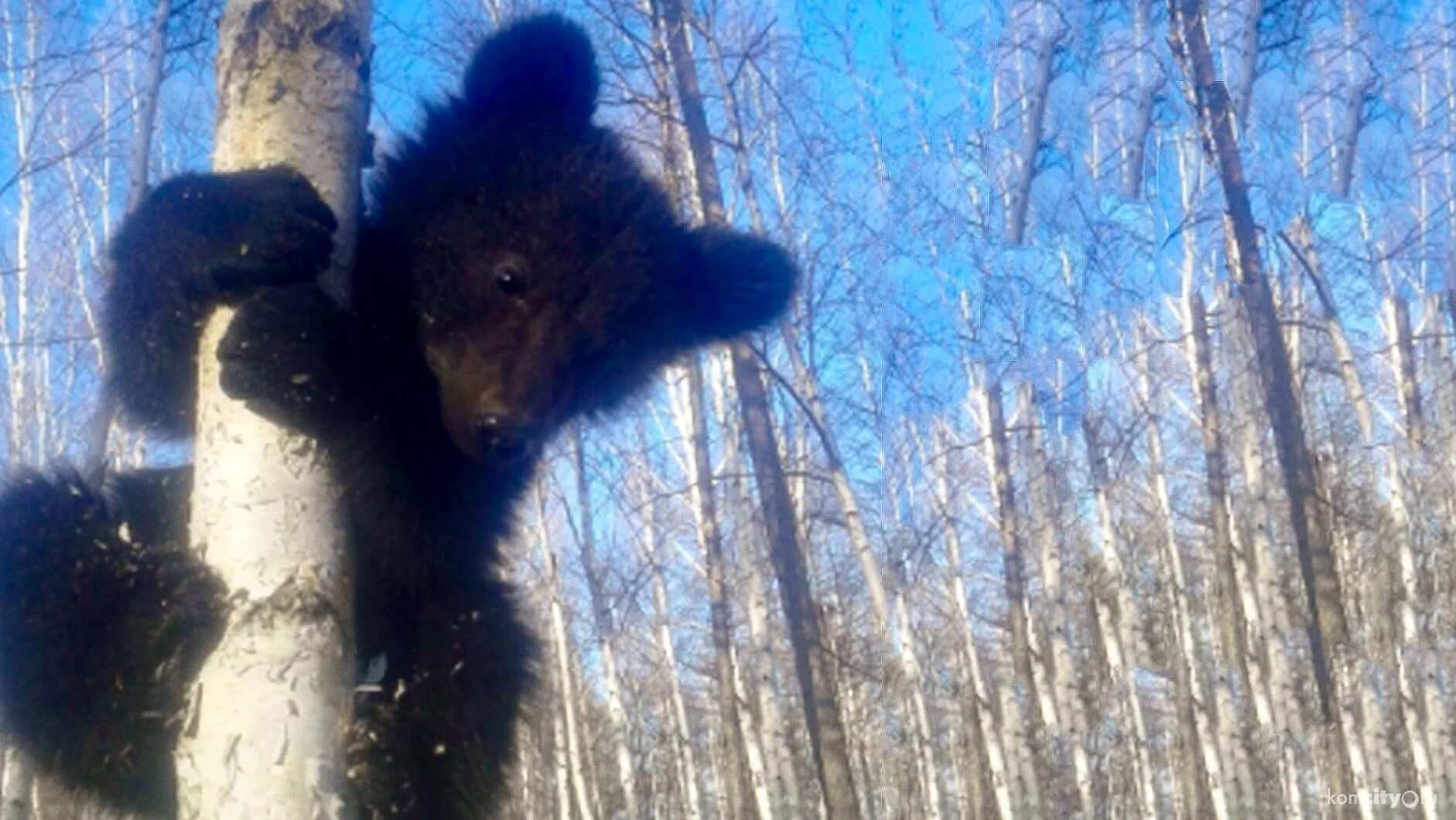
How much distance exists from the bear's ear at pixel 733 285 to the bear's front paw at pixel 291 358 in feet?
3.47

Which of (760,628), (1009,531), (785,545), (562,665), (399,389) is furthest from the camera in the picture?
(562,665)

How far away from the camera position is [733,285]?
3148 mm

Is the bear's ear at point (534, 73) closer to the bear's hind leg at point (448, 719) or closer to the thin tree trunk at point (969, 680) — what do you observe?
the bear's hind leg at point (448, 719)

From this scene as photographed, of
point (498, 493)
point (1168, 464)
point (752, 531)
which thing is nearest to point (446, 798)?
point (498, 493)

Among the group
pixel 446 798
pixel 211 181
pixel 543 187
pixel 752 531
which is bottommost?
pixel 446 798

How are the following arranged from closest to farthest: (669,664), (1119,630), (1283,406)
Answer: (1283,406)
(1119,630)
(669,664)

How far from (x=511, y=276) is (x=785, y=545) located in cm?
597

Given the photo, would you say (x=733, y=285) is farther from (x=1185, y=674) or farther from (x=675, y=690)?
(x=675, y=690)

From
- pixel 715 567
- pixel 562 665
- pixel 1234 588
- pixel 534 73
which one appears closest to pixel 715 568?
pixel 715 567

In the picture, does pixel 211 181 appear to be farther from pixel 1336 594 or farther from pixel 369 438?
pixel 1336 594

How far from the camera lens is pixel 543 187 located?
2865mm

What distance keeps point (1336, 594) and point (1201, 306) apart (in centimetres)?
395

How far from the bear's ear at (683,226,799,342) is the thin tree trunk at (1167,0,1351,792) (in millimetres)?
7606

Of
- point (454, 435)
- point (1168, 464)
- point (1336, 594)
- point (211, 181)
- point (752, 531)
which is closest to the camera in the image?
point (211, 181)
